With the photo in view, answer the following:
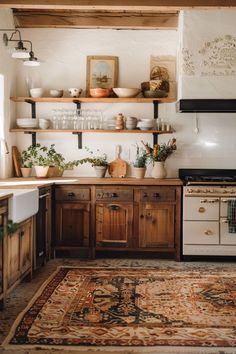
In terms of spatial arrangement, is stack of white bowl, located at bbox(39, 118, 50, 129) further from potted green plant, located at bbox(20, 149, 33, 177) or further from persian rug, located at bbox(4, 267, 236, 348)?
persian rug, located at bbox(4, 267, 236, 348)

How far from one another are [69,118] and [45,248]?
174cm

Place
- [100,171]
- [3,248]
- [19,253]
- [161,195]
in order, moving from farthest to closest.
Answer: [100,171], [161,195], [19,253], [3,248]

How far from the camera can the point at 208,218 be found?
528 centimetres

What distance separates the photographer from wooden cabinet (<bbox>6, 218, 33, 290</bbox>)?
12.5 feet

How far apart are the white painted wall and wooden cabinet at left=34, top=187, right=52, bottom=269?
2.89 feet

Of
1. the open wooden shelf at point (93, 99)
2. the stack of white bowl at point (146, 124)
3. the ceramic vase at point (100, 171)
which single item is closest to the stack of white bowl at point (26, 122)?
the open wooden shelf at point (93, 99)

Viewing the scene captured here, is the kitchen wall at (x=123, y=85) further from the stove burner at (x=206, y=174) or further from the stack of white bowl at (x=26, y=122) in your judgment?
the stack of white bowl at (x=26, y=122)

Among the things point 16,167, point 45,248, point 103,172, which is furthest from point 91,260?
point 16,167

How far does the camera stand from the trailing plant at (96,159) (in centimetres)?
586

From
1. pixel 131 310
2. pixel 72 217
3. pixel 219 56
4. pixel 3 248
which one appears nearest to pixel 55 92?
pixel 72 217

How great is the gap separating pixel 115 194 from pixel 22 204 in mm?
1631

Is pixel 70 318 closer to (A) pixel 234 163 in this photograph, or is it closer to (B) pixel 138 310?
(B) pixel 138 310

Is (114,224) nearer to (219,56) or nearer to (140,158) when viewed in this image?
(140,158)

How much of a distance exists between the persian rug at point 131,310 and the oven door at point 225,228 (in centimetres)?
44
